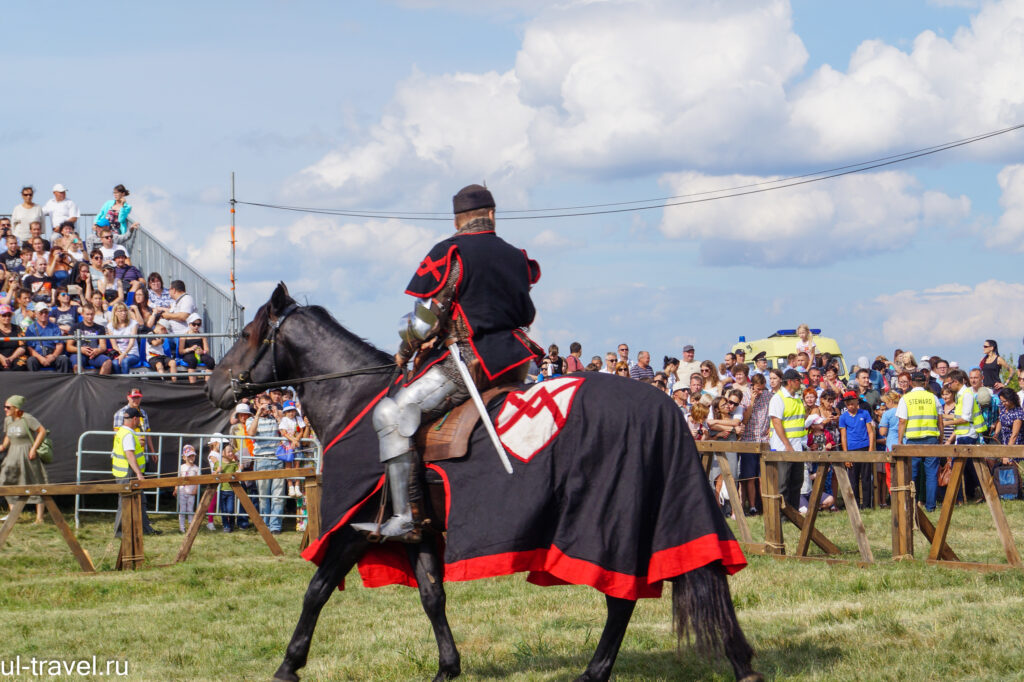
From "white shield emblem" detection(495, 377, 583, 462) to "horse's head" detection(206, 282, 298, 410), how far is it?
1.87m

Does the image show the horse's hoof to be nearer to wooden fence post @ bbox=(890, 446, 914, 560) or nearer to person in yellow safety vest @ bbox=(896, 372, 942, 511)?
wooden fence post @ bbox=(890, 446, 914, 560)

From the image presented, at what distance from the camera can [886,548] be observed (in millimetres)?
12102

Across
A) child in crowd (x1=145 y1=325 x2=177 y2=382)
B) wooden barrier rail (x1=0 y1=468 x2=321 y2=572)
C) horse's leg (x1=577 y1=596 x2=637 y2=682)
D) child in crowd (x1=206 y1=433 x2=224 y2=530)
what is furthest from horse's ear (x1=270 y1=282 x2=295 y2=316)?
child in crowd (x1=145 y1=325 x2=177 y2=382)

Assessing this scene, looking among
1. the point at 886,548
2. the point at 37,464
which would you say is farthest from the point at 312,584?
the point at 37,464

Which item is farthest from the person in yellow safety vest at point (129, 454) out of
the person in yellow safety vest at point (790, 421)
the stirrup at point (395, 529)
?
the stirrup at point (395, 529)

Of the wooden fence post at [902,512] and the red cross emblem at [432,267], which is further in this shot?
the wooden fence post at [902,512]

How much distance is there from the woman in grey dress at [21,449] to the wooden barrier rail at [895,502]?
9.64 metres

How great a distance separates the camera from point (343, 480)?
6.37 metres

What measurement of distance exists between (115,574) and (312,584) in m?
6.56

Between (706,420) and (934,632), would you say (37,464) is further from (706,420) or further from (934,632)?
(934,632)

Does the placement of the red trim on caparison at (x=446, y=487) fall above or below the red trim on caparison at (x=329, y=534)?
above

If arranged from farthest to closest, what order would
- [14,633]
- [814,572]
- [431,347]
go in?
[814,572], [14,633], [431,347]

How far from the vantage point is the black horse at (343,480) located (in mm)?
5629

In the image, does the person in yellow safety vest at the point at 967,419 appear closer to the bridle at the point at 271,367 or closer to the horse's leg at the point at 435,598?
the horse's leg at the point at 435,598
